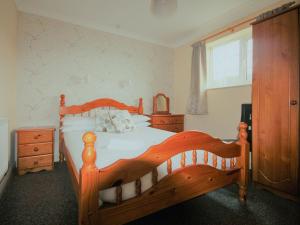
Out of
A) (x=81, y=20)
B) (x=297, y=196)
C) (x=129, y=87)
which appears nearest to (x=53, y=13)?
(x=81, y=20)

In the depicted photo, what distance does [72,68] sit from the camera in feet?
9.62

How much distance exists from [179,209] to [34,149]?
2052 mm

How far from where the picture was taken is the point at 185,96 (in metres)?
3.72

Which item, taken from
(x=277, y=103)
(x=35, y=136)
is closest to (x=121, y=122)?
(x=35, y=136)

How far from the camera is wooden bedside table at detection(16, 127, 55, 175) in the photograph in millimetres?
2328

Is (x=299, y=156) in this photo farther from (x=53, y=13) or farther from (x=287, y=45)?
(x=53, y=13)

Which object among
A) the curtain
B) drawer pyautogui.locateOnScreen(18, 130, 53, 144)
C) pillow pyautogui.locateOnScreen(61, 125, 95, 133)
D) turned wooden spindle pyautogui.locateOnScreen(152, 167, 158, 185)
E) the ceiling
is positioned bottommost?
turned wooden spindle pyautogui.locateOnScreen(152, 167, 158, 185)

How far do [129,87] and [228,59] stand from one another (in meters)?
1.84

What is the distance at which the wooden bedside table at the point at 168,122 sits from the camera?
3.32 metres

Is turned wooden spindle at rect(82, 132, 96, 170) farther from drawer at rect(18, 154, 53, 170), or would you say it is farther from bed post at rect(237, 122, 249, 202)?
drawer at rect(18, 154, 53, 170)

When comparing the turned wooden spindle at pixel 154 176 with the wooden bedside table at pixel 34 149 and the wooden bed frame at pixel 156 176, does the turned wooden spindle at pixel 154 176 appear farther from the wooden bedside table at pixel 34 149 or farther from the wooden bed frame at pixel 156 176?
the wooden bedside table at pixel 34 149

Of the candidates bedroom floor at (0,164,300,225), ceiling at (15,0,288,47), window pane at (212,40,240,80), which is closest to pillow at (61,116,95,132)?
bedroom floor at (0,164,300,225)

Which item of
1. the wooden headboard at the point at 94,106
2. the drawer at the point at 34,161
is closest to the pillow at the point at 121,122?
the wooden headboard at the point at 94,106

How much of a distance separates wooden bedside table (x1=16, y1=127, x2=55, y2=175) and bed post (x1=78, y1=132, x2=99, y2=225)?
1.89m
